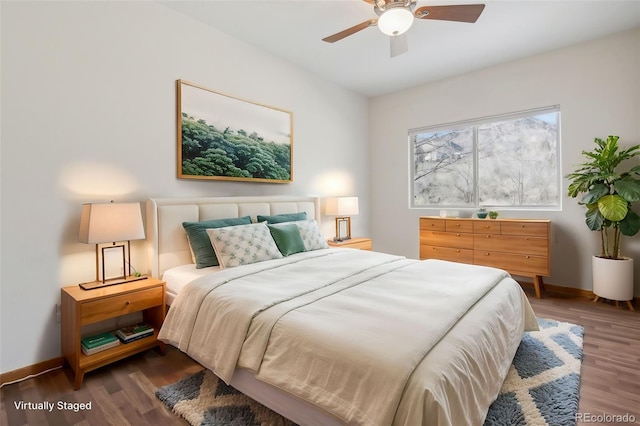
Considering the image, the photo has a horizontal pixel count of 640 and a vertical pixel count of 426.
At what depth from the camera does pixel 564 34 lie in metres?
3.26

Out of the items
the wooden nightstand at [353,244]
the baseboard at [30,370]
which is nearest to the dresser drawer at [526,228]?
the wooden nightstand at [353,244]

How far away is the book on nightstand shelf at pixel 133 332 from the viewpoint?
7.29 ft

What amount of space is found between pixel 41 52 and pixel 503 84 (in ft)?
15.0

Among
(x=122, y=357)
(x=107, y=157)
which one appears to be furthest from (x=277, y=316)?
(x=107, y=157)

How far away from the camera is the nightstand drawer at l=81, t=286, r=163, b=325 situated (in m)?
1.98

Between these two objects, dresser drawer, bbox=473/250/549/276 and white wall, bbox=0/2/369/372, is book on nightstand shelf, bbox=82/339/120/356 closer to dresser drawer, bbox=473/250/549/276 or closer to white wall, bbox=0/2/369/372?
white wall, bbox=0/2/369/372

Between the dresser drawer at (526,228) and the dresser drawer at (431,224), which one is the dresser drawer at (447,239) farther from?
the dresser drawer at (526,228)

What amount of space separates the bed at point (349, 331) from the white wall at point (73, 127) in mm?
468

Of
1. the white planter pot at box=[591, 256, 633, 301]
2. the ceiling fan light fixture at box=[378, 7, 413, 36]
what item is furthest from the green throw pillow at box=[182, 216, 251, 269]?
the white planter pot at box=[591, 256, 633, 301]

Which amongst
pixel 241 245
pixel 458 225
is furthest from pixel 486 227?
pixel 241 245

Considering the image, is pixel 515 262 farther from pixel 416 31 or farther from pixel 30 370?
pixel 30 370

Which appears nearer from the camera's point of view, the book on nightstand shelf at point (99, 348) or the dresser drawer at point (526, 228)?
the book on nightstand shelf at point (99, 348)

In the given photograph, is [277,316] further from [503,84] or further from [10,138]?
[503,84]

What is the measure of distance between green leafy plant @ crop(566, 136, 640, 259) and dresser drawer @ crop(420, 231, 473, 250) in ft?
3.75
